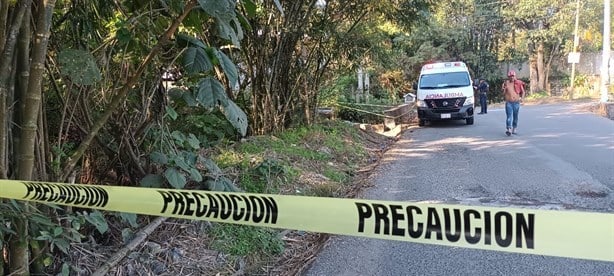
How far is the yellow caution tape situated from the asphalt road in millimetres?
1983

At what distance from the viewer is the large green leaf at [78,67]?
301 cm

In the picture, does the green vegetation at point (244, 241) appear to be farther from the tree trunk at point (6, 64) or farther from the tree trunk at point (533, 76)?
the tree trunk at point (533, 76)

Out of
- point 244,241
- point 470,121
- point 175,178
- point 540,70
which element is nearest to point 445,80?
point 470,121

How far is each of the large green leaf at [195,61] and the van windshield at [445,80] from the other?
1540 cm

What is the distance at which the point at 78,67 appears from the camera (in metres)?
3.03

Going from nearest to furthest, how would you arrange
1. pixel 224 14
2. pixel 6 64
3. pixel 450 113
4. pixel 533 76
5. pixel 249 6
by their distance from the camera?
1. pixel 6 64
2. pixel 224 14
3. pixel 249 6
4. pixel 450 113
5. pixel 533 76

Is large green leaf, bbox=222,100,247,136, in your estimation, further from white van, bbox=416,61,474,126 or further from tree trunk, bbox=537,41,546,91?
tree trunk, bbox=537,41,546,91

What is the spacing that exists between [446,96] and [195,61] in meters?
14.9

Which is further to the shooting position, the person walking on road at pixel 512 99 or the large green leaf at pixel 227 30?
the person walking on road at pixel 512 99

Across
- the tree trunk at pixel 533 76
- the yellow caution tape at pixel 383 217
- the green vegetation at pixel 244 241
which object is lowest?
the tree trunk at pixel 533 76

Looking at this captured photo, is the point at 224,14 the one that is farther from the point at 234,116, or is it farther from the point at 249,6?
the point at 234,116

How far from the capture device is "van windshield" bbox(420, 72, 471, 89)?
17.7 m

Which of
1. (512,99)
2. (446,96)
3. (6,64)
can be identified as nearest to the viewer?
(6,64)

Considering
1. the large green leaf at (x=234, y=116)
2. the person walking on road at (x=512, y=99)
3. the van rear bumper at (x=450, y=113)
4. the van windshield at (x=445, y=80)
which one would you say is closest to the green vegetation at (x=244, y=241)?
the large green leaf at (x=234, y=116)
